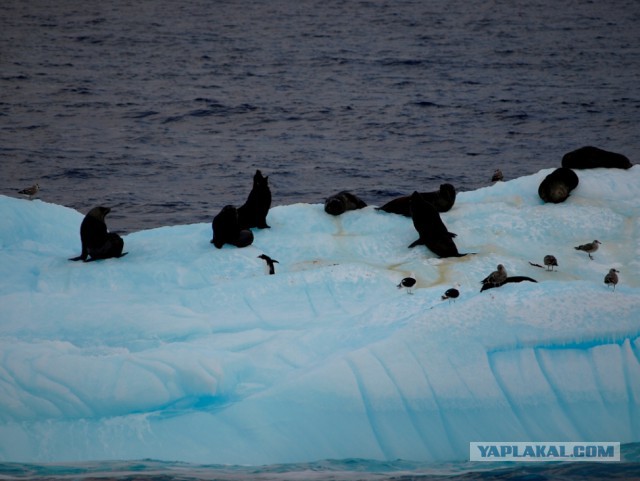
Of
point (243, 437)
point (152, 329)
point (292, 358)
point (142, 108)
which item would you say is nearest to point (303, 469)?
point (243, 437)

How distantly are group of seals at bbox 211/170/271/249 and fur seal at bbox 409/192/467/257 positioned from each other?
81.3 inches

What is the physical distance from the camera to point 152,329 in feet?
33.2

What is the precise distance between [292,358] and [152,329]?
5.41ft

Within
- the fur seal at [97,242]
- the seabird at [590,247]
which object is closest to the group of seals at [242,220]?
the fur seal at [97,242]

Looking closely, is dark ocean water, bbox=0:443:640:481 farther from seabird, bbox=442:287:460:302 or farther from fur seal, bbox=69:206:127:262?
fur seal, bbox=69:206:127:262

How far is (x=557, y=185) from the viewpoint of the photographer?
13.4 metres

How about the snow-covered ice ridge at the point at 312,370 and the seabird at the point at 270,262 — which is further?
the seabird at the point at 270,262

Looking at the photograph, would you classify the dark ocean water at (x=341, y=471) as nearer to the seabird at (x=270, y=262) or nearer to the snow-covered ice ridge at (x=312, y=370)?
the snow-covered ice ridge at (x=312, y=370)

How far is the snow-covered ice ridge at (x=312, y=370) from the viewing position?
Answer: 8547mm

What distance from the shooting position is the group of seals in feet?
41.3

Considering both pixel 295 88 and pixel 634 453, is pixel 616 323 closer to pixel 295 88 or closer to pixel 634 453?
pixel 634 453

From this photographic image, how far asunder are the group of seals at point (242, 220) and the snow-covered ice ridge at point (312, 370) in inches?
51.8

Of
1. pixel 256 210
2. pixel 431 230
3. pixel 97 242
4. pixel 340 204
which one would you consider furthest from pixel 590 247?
pixel 97 242

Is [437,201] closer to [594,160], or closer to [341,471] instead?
[594,160]
